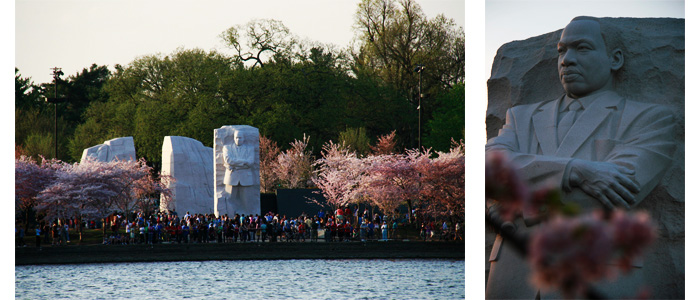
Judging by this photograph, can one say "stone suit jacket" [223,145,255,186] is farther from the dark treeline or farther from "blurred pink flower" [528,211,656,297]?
"blurred pink flower" [528,211,656,297]

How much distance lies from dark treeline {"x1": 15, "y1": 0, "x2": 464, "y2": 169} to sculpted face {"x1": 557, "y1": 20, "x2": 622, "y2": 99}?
2614cm

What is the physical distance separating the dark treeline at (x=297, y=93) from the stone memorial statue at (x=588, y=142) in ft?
85.4

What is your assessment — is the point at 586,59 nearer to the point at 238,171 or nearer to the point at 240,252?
the point at 240,252

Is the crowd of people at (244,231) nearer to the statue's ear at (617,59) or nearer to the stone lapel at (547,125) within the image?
the stone lapel at (547,125)

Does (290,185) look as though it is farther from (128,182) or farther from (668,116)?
(668,116)

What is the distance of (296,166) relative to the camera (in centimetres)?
3466

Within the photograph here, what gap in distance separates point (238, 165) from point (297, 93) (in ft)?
31.2

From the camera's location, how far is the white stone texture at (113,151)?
3002 centimetres

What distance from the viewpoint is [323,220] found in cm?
2361

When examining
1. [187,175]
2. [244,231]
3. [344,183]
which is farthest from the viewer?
[187,175]

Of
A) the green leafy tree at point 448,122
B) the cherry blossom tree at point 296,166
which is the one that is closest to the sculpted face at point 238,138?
the cherry blossom tree at point 296,166

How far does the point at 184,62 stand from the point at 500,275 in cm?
3344

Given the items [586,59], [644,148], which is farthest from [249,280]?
→ [644,148]
